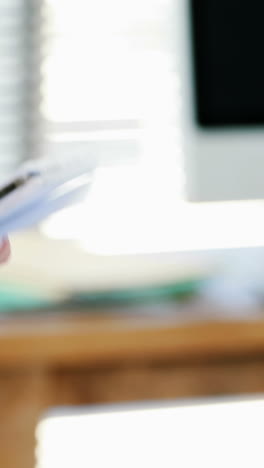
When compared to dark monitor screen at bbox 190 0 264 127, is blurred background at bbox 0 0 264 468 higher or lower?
lower

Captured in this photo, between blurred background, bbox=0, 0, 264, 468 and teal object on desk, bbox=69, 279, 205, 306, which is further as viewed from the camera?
teal object on desk, bbox=69, 279, 205, 306

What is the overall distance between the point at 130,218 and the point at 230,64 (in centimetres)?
45

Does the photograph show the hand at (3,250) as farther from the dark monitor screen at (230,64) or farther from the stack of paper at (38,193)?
the dark monitor screen at (230,64)

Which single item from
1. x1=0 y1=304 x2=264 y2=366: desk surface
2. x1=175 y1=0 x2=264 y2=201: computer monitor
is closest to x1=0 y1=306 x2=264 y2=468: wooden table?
x1=0 y1=304 x2=264 y2=366: desk surface

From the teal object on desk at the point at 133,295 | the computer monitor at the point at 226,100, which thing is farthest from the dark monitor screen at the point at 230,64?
the teal object on desk at the point at 133,295

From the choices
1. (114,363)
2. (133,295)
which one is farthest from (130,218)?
(114,363)

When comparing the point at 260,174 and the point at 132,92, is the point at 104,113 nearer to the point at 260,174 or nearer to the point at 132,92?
the point at 132,92

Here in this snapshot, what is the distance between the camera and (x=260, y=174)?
613 millimetres

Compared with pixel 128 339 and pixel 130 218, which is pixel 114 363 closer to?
pixel 128 339

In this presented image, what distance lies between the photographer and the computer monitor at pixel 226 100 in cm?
61

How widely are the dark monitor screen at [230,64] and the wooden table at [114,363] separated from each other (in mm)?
200

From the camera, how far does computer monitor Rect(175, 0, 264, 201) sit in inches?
23.9

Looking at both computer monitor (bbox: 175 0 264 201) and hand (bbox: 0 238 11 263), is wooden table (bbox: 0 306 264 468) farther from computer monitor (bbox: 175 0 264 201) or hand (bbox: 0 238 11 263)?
computer monitor (bbox: 175 0 264 201)

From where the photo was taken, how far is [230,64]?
61 centimetres
